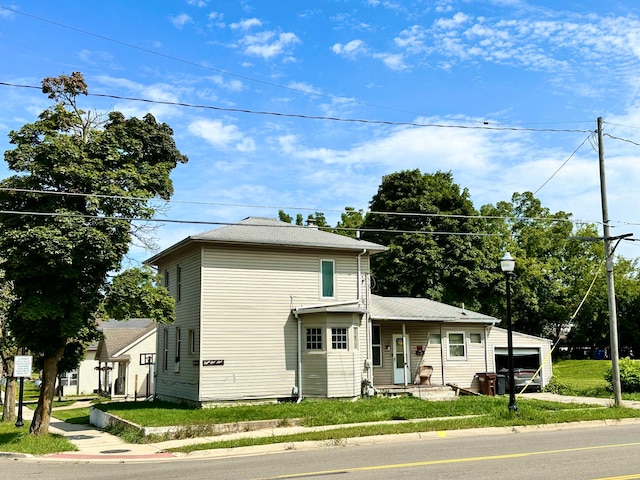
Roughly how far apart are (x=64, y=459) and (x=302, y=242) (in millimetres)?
12502

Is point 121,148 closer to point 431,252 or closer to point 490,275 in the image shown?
point 431,252

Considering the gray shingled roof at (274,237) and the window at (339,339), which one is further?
the window at (339,339)

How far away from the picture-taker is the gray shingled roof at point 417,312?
87.9 ft

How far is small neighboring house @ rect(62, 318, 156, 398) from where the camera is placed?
4034 cm

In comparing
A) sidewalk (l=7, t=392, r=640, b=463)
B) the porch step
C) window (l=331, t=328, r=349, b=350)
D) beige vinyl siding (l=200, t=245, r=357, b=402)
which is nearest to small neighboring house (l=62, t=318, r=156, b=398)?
beige vinyl siding (l=200, t=245, r=357, b=402)

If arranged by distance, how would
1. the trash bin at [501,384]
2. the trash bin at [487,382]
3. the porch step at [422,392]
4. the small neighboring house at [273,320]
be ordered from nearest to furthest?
the small neighboring house at [273,320] < the porch step at [422,392] < the trash bin at [487,382] < the trash bin at [501,384]

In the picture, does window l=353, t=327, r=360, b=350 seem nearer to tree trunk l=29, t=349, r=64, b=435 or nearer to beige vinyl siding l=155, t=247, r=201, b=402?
beige vinyl siding l=155, t=247, r=201, b=402

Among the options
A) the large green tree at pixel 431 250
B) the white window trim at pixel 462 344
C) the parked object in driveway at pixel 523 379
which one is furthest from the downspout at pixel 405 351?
the large green tree at pixel 431 250

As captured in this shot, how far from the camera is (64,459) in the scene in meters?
14.5

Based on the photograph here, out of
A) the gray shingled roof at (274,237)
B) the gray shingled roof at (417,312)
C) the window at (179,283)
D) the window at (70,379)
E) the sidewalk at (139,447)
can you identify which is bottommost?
the window at (70,379)

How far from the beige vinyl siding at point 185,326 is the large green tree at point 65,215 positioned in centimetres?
519

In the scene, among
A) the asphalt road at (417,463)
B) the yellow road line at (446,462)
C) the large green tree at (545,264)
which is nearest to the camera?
the asphalt road at (417,463)

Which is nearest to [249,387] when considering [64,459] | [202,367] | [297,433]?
[202,367]

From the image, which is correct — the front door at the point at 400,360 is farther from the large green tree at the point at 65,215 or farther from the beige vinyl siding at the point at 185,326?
the large green tree at the point at 65,215
